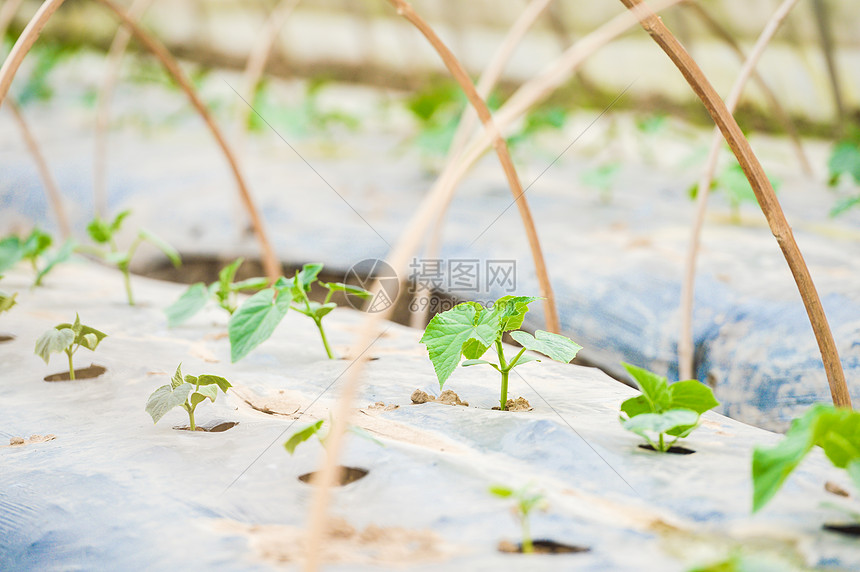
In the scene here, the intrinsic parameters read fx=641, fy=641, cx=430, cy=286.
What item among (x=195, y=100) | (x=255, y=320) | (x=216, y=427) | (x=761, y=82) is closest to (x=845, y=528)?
(x=216, y=427)

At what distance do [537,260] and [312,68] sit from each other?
11.6ft

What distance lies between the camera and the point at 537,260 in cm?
128

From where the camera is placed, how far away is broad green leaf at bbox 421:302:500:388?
2.97ft

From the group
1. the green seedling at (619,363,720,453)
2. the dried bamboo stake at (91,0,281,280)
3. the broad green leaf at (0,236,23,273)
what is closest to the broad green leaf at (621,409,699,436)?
the green seedling at (619,363,720,453)

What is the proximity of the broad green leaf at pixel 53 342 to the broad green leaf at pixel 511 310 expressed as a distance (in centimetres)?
71

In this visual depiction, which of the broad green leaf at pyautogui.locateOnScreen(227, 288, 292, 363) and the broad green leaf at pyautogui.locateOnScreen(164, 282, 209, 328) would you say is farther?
the broad green leaf at pyautogui.locateOnScreen(164, 282, 209, 328)

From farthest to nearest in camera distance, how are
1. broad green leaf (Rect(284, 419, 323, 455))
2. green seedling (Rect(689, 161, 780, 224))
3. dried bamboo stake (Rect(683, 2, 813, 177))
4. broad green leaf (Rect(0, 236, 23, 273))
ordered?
dried bamboo stake (Rect(683, 2, 813, 177)), green seedling (Rect(689, 161, 780, 224)), broad green leaf (Rect(0, 236, 23, 273)), broad green leaf (Rect(284, 419, 323, 455))

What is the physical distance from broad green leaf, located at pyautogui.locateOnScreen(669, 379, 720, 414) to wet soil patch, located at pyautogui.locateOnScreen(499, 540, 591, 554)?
28 centimetres

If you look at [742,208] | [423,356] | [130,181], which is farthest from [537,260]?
[130,181]

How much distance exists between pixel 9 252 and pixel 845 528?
1806 mm

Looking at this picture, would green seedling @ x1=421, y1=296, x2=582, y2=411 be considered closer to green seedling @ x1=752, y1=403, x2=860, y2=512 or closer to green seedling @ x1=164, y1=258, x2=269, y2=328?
green seedling @ x1=752, y1=403, x2=860, y2=512

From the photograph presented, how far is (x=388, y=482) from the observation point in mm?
752

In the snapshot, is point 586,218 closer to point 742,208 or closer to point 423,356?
point 742,208

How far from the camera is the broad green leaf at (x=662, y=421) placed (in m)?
0.76
